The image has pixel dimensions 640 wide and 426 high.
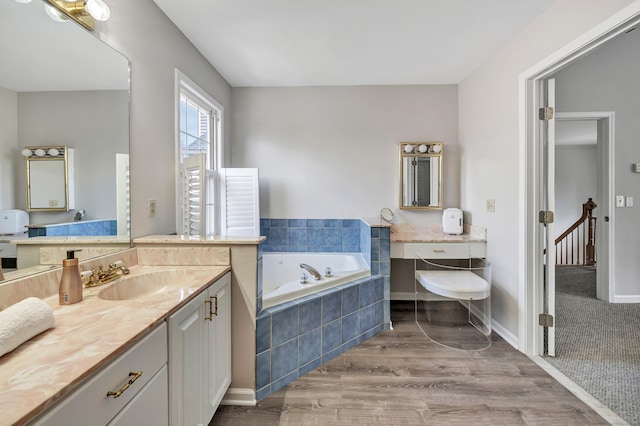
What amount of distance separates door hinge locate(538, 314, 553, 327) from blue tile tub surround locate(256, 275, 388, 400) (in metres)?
1.17

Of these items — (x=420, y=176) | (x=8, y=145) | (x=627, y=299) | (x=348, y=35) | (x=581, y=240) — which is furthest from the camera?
(x=581, y=240)

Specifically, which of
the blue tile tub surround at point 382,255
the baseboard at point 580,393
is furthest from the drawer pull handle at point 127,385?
the baseboard at point 580,393

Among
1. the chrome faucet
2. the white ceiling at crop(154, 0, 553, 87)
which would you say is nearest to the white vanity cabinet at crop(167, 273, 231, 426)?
the chrome faucet

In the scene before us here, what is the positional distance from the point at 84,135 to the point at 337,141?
2.38 m

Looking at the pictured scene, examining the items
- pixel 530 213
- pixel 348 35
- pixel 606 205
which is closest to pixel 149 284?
pixel 348 35

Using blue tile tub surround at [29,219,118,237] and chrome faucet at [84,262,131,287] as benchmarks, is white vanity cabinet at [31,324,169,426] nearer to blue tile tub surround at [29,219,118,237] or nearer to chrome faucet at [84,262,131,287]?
chrome faucet at [84,262,131,287]

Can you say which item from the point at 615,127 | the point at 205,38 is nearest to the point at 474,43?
the point at 615,127

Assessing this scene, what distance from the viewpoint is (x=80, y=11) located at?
1283mm

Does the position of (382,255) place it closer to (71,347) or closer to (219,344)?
(219,344)

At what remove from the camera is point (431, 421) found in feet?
4.93

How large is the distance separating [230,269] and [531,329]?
2.25 m

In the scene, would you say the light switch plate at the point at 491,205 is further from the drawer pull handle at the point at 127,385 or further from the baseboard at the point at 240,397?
the drawer pull handle at the point at 127,385

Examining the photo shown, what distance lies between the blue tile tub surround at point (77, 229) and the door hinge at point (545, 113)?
292cm

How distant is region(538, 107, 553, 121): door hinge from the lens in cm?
205
